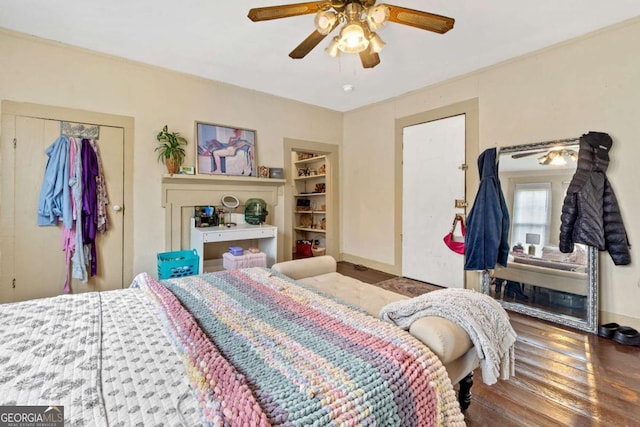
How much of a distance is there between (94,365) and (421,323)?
1.15 metres

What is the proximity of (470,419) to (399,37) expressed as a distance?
2795mm

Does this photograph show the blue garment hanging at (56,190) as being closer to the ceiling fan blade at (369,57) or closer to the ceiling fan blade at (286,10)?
the ceiling fan blade at (286,10)

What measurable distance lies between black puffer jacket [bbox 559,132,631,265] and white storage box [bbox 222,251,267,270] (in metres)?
3.05

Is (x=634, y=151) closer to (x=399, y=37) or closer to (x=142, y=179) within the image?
(x=399, y=37)

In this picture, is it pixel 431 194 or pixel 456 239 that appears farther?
pixel 431 194

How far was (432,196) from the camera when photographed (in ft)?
12.1

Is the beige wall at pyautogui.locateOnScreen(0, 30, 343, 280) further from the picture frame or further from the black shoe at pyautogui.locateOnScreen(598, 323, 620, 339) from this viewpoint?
the black shoe at pyautogui.locateOnScreen(598, 323, 620, 339)

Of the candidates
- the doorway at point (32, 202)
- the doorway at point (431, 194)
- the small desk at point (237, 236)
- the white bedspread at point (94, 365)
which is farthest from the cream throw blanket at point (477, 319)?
the doorway at point (32, 202)

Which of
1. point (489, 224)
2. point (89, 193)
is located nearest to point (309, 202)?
point (489, 224)

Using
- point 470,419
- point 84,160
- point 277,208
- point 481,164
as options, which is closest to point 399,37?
point 481,164

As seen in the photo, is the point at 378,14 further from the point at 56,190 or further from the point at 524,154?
the point at 56,190

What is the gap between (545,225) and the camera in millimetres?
2770

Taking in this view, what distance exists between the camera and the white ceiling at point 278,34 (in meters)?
2.18

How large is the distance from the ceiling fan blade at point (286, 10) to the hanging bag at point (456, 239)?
8.62 ft
